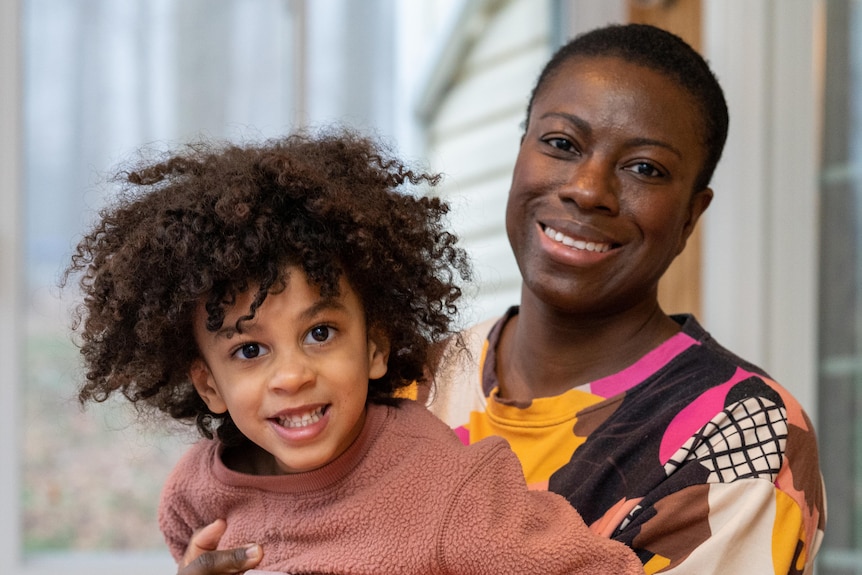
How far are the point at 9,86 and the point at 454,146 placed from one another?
137 cm

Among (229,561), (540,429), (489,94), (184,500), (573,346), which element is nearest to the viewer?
(229,561)

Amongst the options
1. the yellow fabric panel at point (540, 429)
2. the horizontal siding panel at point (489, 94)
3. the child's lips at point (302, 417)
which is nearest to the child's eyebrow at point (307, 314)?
the child's lips at point (302, 417)

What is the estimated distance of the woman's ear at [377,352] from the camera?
142 centimetres

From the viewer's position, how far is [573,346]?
5.93 feet

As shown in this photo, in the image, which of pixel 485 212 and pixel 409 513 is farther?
pixel 485 212

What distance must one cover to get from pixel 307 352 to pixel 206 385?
20 cm

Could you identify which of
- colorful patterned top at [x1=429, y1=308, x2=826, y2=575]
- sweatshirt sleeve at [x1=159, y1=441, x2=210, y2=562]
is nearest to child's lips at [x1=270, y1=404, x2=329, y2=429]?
sweatshirt sleeve at [x1=159, y1=441, x2=210, y2=562]

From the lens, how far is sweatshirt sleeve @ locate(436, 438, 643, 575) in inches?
48.6

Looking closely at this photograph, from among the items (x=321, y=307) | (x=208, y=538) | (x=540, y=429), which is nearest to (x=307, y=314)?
(x=321, y=307)

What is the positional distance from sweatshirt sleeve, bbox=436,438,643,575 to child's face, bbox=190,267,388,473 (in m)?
0.18

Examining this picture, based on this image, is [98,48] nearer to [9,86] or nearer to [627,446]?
[9,86]

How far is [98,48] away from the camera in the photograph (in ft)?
10.3

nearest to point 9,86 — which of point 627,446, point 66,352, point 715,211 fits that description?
point 66,352

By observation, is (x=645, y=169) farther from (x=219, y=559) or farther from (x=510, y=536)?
(x=219, y=559)
